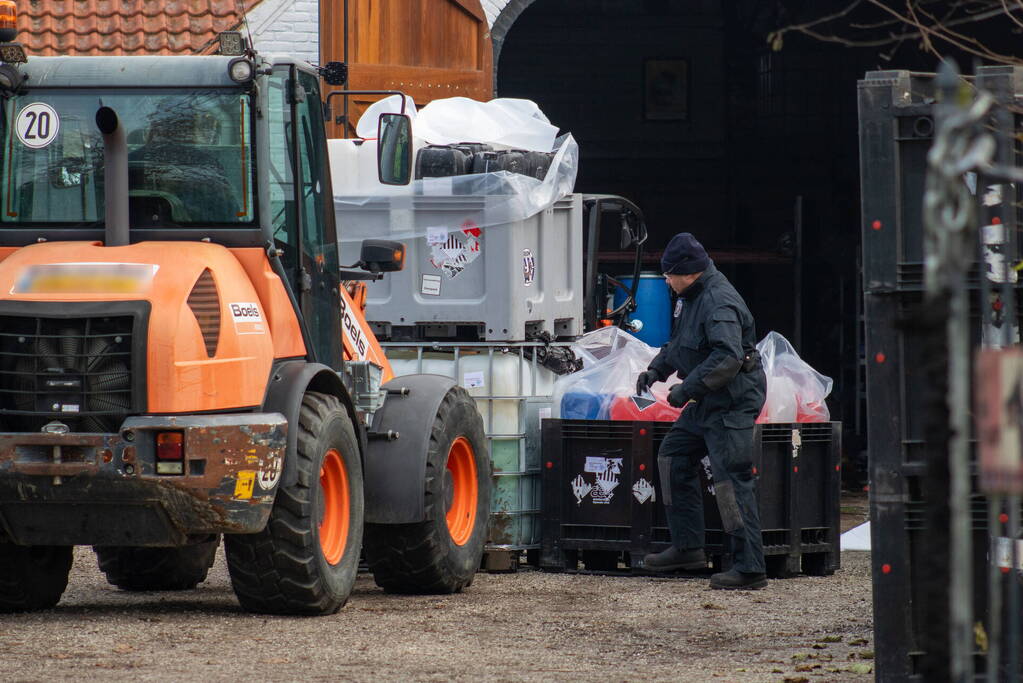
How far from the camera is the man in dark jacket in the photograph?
8.95 m

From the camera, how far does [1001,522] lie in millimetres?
5012

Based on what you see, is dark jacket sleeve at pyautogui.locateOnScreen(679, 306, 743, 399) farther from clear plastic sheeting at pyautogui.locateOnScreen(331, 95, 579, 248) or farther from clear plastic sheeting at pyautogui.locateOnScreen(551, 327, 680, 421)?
clear plastic sheeting at pyautogui.locateOnScreen(331, 95, 579, 248)

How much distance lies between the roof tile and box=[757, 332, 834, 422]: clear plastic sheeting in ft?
21.0

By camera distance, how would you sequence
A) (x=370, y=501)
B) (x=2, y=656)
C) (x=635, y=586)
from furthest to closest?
(x=635, y=586) → (x=370, y=501) → (x=2, y=656)

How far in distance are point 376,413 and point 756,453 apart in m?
2.26

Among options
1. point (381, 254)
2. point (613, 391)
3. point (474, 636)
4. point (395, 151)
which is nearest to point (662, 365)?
point (613, 391)

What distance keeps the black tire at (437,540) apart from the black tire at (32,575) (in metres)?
1.49

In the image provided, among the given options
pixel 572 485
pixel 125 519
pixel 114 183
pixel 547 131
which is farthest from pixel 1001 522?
pixel 547 131

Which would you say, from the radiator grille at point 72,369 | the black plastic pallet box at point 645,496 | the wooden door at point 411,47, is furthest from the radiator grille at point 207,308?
the wooden door at point 411,47

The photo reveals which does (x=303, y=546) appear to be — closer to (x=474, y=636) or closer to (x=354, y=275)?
(x=474, y=636)

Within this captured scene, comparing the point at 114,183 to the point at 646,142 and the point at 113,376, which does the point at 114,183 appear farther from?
the point at 646,142

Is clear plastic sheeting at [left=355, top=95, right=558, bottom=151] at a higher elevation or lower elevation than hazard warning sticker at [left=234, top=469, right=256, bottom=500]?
higher

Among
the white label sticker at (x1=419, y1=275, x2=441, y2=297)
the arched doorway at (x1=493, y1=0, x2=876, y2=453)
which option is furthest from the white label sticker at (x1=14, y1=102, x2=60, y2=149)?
the arched doorway at (x1=493, y1=0, x2=876, y2=453)

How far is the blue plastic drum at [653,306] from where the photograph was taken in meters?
13.8
